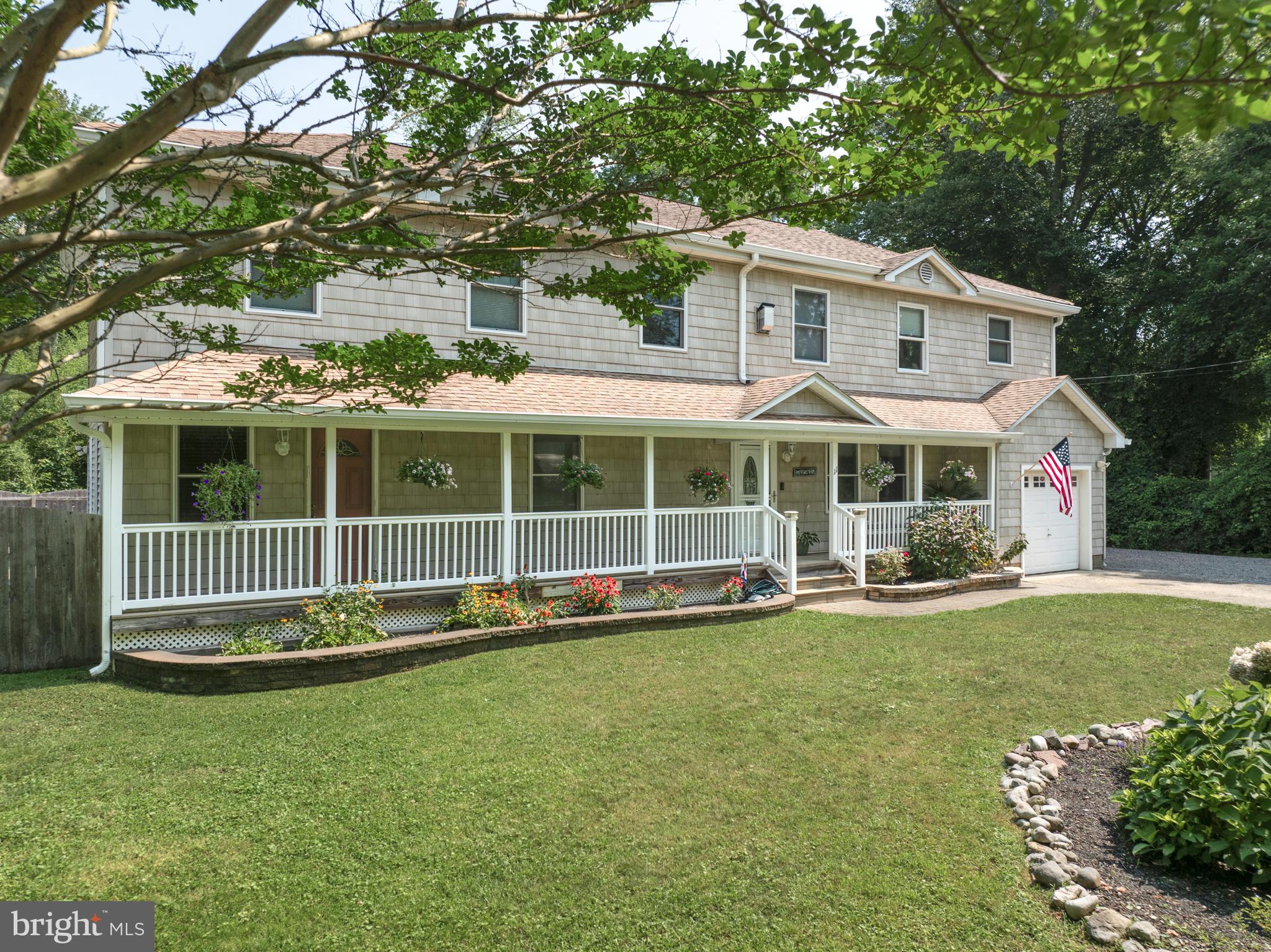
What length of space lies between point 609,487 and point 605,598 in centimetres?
287

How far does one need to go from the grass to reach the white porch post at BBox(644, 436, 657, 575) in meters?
2.70

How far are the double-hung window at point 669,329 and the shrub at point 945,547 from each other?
5.46 m

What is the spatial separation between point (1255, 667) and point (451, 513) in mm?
9328

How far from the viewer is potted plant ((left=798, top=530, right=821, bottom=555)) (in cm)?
1339

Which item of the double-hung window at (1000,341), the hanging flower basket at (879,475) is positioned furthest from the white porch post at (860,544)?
the double-hung window at (1000,341)

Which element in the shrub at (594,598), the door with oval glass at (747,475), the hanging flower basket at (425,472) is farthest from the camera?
the door with oval glass at (747,475)

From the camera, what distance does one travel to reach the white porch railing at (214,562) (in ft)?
25.6

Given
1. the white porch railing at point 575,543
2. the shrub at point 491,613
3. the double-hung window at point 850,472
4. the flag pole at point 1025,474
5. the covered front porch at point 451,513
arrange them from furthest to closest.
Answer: the flag pole at point 1025,474
the double-hung window at point 850,472
the white porch railing at point 575,543
the shrub at point 491,613
the covered front porch at point 451,513

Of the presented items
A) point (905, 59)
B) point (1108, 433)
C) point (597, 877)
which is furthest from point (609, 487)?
point (1108, 433)

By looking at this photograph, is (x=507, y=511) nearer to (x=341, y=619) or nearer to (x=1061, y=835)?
(x=341, y=619)

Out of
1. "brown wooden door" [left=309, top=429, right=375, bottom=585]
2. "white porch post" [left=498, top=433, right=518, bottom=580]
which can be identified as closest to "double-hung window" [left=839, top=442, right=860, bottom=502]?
"white porch post" [left=498, top=433, right=518, bottom=580]

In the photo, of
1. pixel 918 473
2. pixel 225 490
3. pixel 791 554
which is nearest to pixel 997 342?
pixel 918 473

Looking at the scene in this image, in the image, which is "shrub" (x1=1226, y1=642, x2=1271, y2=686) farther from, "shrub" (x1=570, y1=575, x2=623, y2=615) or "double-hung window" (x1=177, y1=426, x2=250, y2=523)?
"double-hung window" (x1=177, y1=426, x2=250, y2=523)

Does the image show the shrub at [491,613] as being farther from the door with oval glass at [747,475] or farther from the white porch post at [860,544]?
the white porch post at [860,544]
